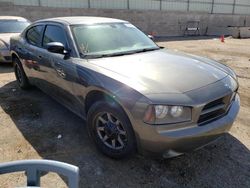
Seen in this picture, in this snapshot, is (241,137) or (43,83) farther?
(43,83)

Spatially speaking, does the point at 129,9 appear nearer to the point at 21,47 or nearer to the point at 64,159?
the point at 21,47

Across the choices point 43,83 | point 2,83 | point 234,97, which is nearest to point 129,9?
point 2,83

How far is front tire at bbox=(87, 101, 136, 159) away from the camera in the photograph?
286 cm

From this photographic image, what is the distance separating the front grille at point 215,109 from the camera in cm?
275

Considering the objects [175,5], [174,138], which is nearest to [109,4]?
[175,5]

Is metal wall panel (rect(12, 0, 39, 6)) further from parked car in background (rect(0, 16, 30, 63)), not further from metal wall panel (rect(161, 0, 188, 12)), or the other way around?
metal wall panel (rect(161, 0, 188, 12))

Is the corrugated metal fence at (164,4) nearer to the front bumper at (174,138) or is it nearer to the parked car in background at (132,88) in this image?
the parked car in background at (132,88)

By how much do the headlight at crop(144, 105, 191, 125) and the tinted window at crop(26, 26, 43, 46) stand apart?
2.95 m

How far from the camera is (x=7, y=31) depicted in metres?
8.86

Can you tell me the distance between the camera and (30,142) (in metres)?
3.68

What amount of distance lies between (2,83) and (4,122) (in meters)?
2.47

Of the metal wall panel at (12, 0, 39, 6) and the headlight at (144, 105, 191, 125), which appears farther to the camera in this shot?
A: the metal wall panel at (12, 0, 39, 6)

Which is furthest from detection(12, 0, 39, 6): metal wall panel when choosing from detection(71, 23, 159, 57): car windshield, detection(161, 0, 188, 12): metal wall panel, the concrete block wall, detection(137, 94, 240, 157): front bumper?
detection(137, 94, 240, 157): front bumper

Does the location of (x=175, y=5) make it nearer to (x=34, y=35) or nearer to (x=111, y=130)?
(x=34, y=35)
